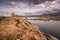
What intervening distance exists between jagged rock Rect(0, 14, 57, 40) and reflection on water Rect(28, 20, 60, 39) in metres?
0.06

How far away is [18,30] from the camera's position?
2.13 meters

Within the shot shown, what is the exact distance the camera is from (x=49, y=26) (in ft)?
7.10

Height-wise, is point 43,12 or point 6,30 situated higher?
point 43,12

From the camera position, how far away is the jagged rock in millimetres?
2102

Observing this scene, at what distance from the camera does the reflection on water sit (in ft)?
7.02

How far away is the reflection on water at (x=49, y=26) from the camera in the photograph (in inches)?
84.2

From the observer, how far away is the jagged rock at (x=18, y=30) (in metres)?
2.10

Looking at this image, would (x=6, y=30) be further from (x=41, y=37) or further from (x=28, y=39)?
(x=41, y=37)

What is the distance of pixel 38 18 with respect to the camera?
7.22 feet

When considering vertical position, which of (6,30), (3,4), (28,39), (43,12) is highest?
(3,4)

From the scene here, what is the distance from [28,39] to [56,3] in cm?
64

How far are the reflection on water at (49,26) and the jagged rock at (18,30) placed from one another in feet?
0.19

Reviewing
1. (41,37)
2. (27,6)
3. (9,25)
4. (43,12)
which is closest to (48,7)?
Answer: (43,12)

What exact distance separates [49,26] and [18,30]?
44 centimetres
